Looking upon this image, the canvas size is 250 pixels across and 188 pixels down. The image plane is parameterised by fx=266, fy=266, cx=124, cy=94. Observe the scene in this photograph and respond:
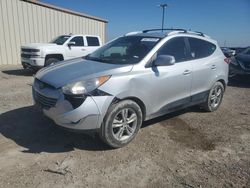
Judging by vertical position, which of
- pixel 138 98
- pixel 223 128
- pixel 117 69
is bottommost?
pixel 223 128

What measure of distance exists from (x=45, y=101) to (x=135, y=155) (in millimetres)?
1549

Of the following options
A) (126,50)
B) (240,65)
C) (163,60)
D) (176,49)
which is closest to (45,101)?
(126,50)

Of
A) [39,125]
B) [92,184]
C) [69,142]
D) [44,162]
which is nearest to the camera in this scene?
[92,184]

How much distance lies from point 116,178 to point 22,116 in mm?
2964

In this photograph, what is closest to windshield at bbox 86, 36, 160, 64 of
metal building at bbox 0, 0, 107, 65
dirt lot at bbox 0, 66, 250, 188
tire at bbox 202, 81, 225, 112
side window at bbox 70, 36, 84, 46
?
dirt lot at bbox 0, 66, 250, 188

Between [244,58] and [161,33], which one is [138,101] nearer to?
[161,33]

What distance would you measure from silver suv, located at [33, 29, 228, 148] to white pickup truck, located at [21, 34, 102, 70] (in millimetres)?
6526

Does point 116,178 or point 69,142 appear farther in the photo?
point 69,142

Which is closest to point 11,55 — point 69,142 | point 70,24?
point 70,24

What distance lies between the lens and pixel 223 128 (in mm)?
5230

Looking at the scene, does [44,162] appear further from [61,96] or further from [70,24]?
[70,24]

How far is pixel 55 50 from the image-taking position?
11.6 metres

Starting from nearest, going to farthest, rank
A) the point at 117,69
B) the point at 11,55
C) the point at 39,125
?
the point at 117,69, the point at 39,125, the point at 11,55

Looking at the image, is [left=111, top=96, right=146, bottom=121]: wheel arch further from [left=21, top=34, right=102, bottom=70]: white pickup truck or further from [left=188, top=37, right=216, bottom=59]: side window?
[left=21, top=34, right=102, bottom=70]: white pickup truck
